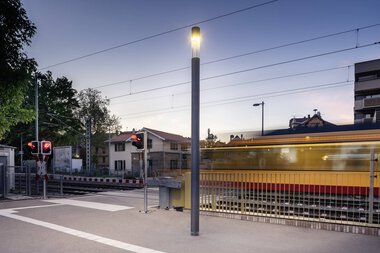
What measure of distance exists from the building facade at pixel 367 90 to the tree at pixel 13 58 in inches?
1525

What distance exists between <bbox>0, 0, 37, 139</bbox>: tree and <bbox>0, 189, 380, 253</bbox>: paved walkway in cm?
521

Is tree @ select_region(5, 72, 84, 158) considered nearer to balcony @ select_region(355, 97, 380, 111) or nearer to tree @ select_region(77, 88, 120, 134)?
tree @ select_region(77, 88, 120, 134)

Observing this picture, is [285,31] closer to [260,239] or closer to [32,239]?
[260,239]

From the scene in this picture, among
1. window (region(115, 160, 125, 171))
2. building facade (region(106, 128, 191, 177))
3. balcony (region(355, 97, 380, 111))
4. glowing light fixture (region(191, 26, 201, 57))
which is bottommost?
window (region(115, 160, 125, 171))

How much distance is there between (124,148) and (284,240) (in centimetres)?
4969

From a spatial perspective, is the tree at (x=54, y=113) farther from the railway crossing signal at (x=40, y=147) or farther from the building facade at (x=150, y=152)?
the railway crossing signal at (x=40, y=147)

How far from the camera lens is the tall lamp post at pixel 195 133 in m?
7.11

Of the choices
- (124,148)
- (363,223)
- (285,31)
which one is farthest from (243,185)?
(124,148)

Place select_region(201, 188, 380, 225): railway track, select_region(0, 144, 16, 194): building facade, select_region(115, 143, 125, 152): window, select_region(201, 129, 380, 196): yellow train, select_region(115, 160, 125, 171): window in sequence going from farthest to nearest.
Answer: select_region(115, 143, 125, 152): window, select_region(115, 160, 125, 171): window, select_region(0, 144, 16, 194): building facade, select_region(201, 129, 380, 196): yellow train, select_region(201, 188, 380, 225): railway track

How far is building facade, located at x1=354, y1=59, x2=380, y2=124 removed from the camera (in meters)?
39.8

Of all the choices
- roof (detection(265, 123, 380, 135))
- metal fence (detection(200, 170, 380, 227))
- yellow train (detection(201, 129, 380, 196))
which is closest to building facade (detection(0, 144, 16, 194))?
yellow train (detection(201, 129, 380, 196))

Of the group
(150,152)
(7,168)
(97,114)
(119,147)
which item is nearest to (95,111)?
(97,114)

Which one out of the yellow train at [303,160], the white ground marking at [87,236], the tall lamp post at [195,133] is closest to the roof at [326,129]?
the yellow train at [303,160]

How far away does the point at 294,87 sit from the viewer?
1970 centimetres
